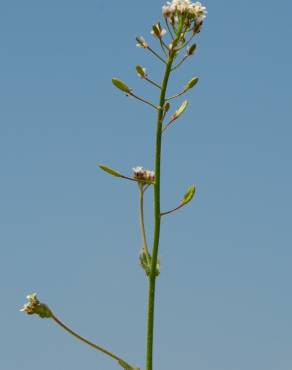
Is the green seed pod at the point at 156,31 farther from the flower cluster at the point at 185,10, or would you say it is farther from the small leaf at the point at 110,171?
the small leaf at the point at 110,171

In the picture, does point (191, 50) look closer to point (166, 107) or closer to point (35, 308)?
point (166, 107)

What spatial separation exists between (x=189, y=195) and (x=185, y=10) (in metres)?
1.39

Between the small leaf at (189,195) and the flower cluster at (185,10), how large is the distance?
1275 millimetres

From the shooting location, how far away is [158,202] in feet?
12.3

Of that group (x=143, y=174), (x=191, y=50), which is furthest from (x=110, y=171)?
(x=191, y=50)

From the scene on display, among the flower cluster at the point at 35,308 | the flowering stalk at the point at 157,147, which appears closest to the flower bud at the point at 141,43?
the flowering stalk at the point at 157,147

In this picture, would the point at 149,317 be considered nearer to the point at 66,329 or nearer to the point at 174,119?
the point at 66,329

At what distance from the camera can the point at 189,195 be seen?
3.96 metres

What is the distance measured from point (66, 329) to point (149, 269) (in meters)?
0.70

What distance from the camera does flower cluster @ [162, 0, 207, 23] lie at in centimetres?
407

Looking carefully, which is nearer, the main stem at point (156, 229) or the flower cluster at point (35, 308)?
the main stem at point (156, 229)

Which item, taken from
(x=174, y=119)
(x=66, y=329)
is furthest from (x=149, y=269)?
(x=174, y=119)

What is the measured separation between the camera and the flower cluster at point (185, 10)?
4070 mm

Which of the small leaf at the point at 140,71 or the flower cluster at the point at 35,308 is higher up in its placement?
the small leaf at the point at 140,71
